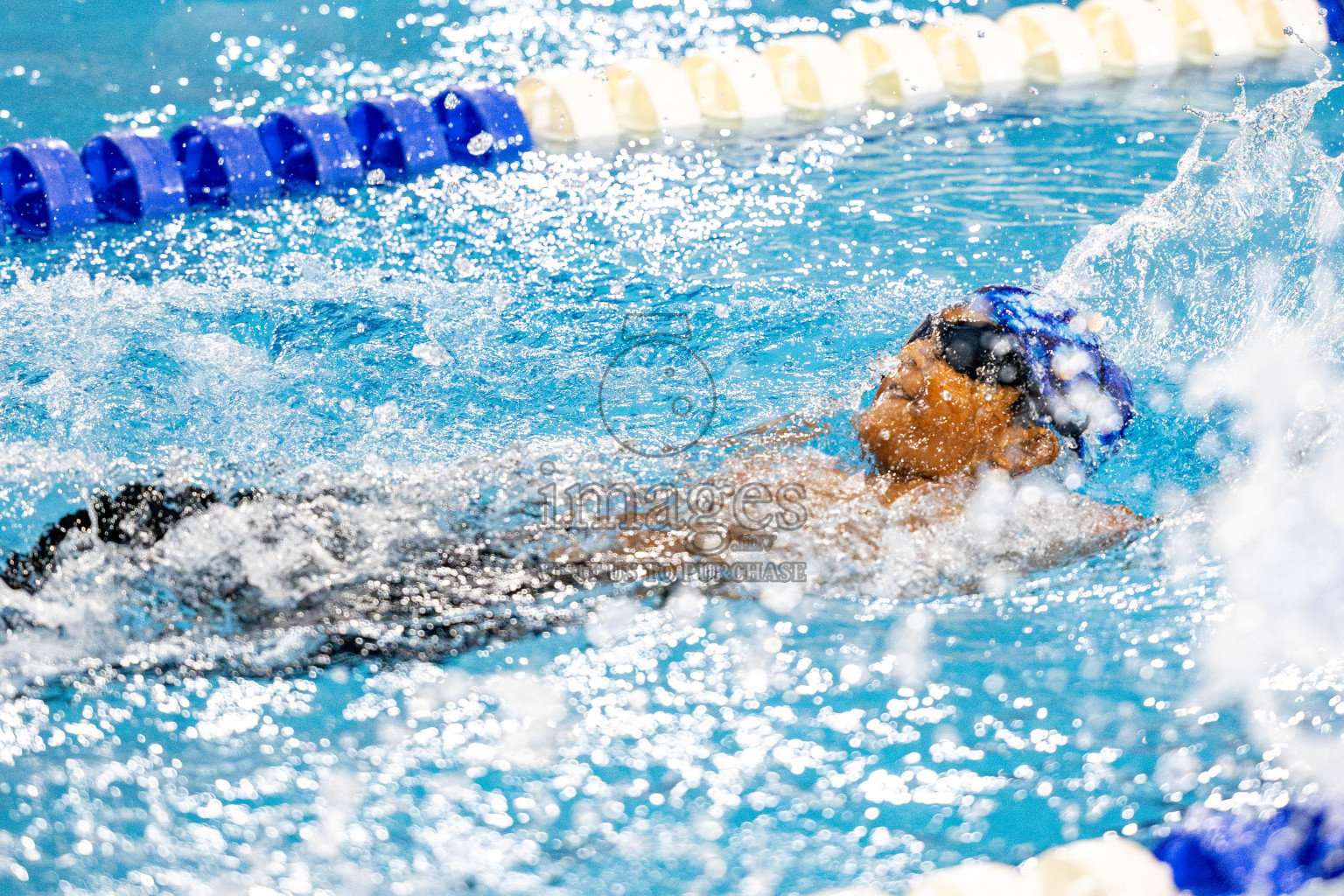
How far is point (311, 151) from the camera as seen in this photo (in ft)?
12.3

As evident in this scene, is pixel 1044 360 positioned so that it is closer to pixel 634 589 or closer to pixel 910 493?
pixel 910 493

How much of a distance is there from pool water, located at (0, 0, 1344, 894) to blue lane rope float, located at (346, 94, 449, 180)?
15 centimetres

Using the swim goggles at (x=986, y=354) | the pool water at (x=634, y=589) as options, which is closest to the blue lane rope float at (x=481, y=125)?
the pool water at (x=634, y=589)

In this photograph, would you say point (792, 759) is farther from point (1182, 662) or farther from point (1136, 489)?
point (1136, 489)

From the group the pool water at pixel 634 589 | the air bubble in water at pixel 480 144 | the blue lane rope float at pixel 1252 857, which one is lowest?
the blue lane rope float at pixel 1252 857

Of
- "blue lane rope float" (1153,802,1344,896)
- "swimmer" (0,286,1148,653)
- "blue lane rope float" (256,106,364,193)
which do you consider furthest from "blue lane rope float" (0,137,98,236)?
"blue lane rope float" (1153,802,1344,896)

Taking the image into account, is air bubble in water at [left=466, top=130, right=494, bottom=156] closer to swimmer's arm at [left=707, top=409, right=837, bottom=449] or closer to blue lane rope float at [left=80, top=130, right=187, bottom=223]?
blue lane rope float at [left=80, top=130, right=187, bottom=223]

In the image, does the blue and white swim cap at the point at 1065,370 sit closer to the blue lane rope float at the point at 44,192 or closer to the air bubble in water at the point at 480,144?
the air bubble in water at the point at 480,144

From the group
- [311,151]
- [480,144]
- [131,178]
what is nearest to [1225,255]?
[480,144]

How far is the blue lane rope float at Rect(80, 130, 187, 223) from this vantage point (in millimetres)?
3582

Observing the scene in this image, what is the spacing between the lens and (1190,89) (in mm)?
4367

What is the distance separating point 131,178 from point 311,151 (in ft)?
1.75

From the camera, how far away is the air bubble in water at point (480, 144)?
12.8 feet

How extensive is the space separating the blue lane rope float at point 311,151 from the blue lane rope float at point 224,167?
0.06 meters
